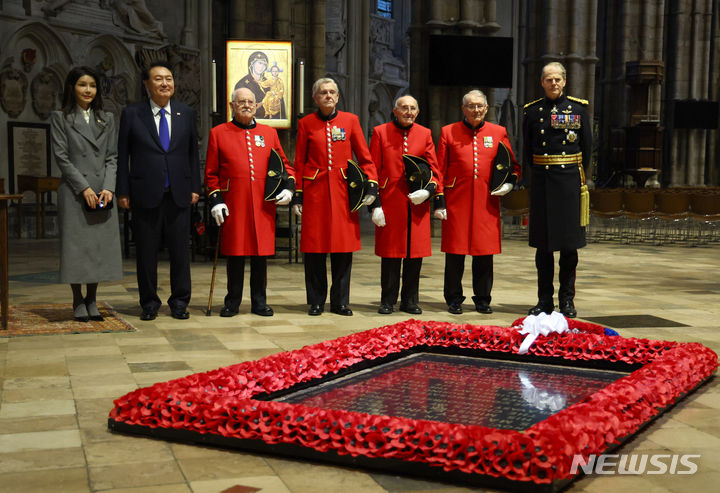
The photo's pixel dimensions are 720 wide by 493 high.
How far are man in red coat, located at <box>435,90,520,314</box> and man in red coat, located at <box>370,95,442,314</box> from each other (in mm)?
216

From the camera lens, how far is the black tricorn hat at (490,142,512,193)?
7156 mm

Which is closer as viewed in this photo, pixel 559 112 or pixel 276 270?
pixel 559 112

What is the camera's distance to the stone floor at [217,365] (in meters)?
3.09

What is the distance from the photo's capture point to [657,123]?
2492cm

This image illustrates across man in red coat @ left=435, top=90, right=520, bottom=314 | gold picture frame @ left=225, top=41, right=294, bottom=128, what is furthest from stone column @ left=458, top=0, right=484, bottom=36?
man in red coat @ left=435, top=90, right=520, bottom=314

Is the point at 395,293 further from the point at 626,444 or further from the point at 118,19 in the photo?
the point at 118,19

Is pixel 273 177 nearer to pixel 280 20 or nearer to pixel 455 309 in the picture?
pixel 455 309

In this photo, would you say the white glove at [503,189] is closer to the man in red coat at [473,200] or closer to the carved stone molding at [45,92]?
the man in red coat at [473,200]

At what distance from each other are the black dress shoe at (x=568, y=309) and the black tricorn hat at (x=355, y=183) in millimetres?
1760

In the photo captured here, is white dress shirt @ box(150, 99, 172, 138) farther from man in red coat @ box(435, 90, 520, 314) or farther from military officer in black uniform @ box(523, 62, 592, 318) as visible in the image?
military officer in black uniform @ box(523, 62, 592, 318)

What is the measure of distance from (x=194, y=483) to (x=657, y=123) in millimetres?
23855

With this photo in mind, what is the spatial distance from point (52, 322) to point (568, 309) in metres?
3.79

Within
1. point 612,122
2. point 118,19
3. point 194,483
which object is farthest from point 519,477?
point 612,122

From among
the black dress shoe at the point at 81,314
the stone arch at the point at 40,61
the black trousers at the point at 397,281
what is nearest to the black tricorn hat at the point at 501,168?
the black trousers at the point at 397,281
